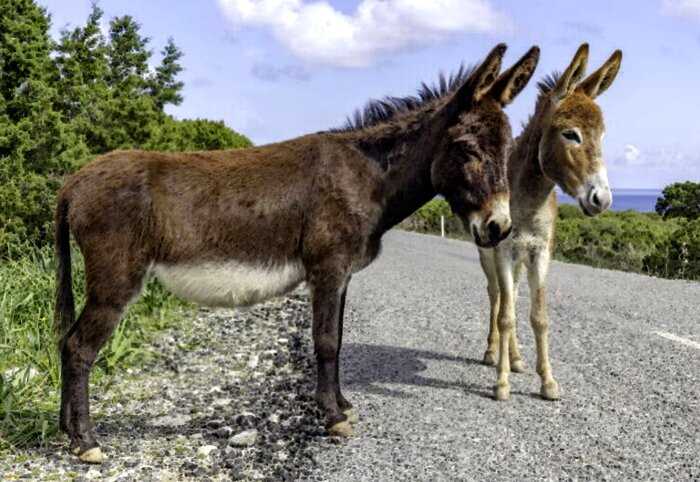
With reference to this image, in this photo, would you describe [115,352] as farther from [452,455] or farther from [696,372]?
[696,372]

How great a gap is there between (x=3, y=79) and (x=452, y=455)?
354 inches

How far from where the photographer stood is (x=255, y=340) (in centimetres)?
752

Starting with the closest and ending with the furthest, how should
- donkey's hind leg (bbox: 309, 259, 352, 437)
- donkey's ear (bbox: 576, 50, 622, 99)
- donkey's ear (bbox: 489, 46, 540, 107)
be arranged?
donkey's ear (bbox: 489, 46, 540, 107)
donkey's hind leg (bbox: 309, 259, 352, 437)
donkey's ear (bbox: 576, 50, 622, 99)

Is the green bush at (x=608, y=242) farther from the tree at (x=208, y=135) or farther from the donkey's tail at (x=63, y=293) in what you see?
the donkey's tail at (x=63, y=293)

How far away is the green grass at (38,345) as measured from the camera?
5141 millimetres

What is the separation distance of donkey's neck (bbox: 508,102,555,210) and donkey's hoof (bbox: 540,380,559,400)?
1.33 m

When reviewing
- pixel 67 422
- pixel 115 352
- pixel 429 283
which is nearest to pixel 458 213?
pixel 67 422

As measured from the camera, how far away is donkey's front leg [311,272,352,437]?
4.64 m

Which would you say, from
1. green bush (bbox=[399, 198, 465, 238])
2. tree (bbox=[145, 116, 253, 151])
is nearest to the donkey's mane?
tree (bbox=[145, 116, 253, 151])

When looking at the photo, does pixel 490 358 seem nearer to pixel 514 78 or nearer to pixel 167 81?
pixel 514 78

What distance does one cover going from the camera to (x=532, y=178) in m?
5.58

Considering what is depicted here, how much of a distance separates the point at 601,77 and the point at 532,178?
87 centimetres

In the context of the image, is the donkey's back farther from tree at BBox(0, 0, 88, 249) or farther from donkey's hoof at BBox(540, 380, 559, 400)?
tree at BBox(0, 0, 88, 249)

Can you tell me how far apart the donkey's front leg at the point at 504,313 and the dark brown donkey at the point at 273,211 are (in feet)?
3.14
